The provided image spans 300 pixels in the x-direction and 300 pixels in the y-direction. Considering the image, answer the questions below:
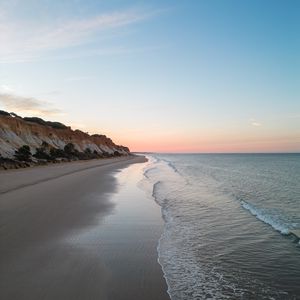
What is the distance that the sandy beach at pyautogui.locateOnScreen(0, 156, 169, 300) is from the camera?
547 centimetres

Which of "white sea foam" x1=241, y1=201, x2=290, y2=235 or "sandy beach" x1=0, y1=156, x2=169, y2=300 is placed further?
"white sea foam" x1=241, y1=201, x2=290, y2=235

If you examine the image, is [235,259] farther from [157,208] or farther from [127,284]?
[157,208]

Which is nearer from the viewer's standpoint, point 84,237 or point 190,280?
point 190,280

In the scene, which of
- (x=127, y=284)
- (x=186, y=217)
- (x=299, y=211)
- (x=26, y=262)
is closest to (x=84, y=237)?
(x=26, y=262)

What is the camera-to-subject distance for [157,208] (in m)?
14.2

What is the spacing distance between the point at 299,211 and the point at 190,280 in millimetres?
9635

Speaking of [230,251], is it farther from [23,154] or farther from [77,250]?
[23,154]

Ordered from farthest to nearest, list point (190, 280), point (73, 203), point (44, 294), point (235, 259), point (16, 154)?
point (16, 154)
point (73, 203)
point (235, 259)
point (190, 280)
point (44, 294)

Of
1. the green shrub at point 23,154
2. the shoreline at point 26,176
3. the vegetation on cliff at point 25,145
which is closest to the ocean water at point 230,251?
the shoreline at point 26,176

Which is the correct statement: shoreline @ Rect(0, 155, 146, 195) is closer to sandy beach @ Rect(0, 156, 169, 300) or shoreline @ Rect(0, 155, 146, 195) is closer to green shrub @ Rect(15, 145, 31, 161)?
sandy beach @ Rect(0, 156, 169, 300)

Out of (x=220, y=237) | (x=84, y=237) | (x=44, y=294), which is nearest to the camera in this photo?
(x=44, y=294)

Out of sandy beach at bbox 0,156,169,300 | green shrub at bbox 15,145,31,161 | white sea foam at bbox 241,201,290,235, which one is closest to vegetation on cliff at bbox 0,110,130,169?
green shrub at bbox 15,145,31,161

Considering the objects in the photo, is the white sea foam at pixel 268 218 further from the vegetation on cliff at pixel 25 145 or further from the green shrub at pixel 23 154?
the green shrub at pixel 23 154

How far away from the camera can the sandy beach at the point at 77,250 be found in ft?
18.0
